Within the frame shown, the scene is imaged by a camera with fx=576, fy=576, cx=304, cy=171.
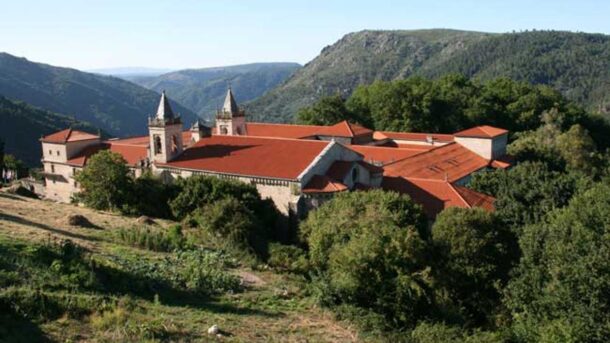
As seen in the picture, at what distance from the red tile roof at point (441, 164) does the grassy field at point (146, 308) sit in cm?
2298

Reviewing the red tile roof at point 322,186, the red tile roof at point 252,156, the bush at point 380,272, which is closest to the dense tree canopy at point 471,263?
the bush at point 380,272

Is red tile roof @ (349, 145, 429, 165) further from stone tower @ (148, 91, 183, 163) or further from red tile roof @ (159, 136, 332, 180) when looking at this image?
stone tower @ (148, 91, 183, 163)

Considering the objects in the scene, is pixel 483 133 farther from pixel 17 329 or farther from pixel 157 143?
pixel 17 329

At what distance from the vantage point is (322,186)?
33812 millimetres

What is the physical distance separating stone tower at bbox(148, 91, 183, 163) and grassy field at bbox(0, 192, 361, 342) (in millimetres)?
18466

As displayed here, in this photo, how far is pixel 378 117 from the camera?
70.8m

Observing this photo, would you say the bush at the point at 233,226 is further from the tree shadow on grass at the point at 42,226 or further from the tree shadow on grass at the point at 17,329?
the tree shadow on grass at the point at 17,329

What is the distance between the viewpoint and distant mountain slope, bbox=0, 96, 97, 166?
102m

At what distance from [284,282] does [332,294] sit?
2.88 m

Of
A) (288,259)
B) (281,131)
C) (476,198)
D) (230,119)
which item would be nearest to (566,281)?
(288,259)

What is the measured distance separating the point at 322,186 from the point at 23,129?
93875 mm

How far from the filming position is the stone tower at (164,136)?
39.8 m

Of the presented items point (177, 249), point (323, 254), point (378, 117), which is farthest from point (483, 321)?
point (378, 117)

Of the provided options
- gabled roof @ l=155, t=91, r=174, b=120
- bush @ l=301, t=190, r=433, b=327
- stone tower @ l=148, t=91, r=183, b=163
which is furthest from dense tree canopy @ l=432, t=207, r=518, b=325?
gabled roof @ l=155, t=91, r=174, b=120
